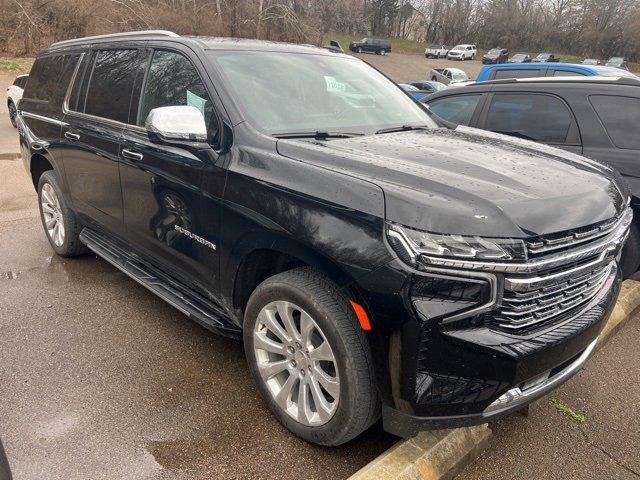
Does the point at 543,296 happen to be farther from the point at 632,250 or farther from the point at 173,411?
the point at 632,250

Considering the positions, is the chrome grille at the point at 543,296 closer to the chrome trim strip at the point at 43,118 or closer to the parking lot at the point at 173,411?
the parking lot at the point at 173,411

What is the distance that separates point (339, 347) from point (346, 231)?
49cm

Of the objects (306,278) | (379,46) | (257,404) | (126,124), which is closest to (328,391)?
(306,278)

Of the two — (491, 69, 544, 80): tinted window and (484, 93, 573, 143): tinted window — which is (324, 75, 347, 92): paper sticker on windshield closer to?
(484, 93, 573, 143): tinted window

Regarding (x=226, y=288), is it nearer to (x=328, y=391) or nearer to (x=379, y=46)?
(x=328, y=391)

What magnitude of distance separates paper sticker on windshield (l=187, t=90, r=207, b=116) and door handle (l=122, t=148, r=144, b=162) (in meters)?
0.51

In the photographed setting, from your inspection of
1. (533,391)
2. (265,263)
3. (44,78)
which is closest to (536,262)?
(533,391)

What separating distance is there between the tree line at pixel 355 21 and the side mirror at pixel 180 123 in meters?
21.9

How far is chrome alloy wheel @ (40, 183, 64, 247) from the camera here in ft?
14.9

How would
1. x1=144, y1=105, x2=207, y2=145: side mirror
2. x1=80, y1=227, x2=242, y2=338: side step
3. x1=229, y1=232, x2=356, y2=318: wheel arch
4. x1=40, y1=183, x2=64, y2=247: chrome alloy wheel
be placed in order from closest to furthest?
x1=229, y1=232, x2=356, y2=318: wheel arch, x1=144, y1=105, x2=207, y2=145: side mirror, x1=80, y1=227, x2=242, y2=338: side step, x1=40, y1=183, x2=64, y2=247: chrome alloy wheel

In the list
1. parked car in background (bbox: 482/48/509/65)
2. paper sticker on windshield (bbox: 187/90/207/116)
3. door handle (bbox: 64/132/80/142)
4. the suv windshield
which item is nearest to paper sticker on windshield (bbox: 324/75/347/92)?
the suv windshield

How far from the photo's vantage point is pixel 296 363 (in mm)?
2418

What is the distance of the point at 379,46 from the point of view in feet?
163

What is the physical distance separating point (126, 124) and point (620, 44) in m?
65.5
